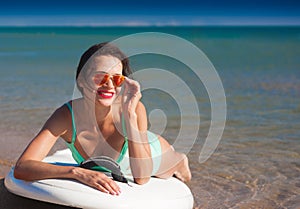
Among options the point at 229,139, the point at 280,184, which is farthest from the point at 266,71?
the point at 280,184

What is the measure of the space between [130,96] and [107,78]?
0.20m

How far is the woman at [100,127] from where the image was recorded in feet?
11.3

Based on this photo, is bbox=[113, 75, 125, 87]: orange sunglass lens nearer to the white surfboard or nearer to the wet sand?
the white surfboard

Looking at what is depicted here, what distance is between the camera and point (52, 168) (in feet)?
11.3

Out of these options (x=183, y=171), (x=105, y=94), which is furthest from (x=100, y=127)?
(x=183, y=171)

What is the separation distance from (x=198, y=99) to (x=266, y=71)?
16.5ft

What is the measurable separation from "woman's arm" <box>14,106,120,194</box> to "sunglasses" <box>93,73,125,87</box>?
1.12ft

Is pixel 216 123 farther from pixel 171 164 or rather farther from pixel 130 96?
pixel 130 96

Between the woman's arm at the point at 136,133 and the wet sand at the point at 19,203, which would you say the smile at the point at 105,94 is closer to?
→ the woman's arm at the point at 136,133

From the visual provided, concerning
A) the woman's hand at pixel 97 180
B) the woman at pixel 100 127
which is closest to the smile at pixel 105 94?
the woman at pixel 100 127

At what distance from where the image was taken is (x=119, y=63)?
3.62 m

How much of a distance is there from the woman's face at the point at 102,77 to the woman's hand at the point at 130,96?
0.09 meters

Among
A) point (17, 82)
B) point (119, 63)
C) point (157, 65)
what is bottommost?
point (157, 65)

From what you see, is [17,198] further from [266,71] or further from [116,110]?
[266,71]
